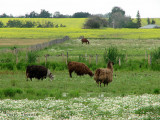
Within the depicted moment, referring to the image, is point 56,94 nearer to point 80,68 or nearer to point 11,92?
point 11,92

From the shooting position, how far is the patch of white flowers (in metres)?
13.0

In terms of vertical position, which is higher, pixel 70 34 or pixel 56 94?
pixel 70 34

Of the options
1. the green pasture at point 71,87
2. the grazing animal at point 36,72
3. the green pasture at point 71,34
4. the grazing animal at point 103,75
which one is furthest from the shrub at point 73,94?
the green pasture at point 71,34

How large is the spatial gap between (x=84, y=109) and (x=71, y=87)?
7192 mm

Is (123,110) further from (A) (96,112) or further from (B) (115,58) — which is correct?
(B) (115,58)

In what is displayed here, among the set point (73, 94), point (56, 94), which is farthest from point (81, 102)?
point (56, 94)

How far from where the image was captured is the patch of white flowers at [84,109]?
42.5ft

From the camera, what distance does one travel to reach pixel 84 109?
14258mm

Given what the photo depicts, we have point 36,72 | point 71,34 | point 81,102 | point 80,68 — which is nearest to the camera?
point 81,102

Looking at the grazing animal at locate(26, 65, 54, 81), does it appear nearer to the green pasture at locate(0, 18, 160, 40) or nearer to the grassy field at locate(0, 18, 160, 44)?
the grassy field at locate(0, 18, 160, 44)

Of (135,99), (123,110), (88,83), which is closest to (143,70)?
(88,83)

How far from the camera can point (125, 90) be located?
2030cm

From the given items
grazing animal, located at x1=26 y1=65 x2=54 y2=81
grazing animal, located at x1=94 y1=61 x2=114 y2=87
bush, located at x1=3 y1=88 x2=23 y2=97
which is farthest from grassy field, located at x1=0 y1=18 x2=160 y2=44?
bush, located at x1=3 y1=88 x2=23 y2=97

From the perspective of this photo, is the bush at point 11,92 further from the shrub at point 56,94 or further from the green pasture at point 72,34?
the green pasture at point 72,34
